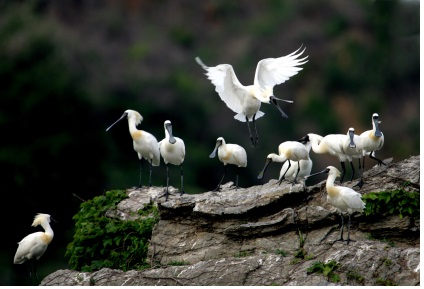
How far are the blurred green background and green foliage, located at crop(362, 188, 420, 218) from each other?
1558 cm

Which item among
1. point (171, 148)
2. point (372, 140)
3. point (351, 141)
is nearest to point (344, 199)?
point (351, 141)

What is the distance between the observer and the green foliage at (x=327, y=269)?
48.1 feet

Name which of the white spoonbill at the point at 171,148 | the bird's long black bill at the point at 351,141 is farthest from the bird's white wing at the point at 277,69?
the bird's long black bill at the point at 351,141

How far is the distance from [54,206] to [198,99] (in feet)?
37.1

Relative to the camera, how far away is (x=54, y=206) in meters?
32.5

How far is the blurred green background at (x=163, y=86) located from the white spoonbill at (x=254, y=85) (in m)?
11.6

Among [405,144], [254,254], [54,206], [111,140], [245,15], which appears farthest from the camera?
[245,15]

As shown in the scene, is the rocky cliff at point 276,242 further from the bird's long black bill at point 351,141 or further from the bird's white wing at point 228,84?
the bird's white wing at point 228,84

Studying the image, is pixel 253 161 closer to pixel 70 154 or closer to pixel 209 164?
pixel 209 164

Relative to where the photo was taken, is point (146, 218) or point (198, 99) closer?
point (146, 218)

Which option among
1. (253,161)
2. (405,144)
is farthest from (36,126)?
(405,144)

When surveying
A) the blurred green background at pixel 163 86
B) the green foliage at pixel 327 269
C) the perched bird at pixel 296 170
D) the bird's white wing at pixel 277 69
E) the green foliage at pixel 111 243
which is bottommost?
the green foliage at pixel 327 269

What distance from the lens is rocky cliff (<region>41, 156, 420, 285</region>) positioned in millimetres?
14773

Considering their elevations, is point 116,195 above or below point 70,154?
below
